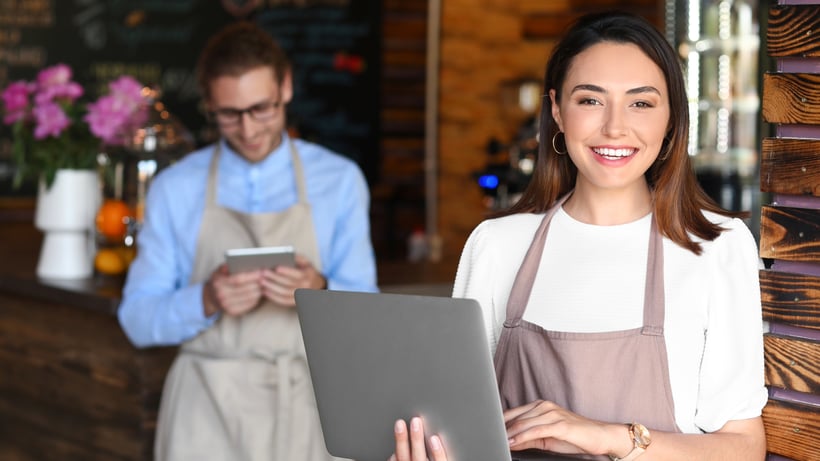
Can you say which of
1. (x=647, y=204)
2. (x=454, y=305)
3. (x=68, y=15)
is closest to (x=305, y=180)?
(x=647, y=204)

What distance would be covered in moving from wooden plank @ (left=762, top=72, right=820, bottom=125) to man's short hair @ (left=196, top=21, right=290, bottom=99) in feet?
4.29

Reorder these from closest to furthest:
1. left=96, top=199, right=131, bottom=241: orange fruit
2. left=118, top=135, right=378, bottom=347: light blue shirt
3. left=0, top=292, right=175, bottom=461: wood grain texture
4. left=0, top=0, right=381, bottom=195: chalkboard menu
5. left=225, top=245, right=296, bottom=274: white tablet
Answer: left=225, top=245, right=296, bottom=274: white tablet
left=118, top=135, right=378, bottom=347: light blue shirt
left=0, top=292, right=175, bottom=461: wood grain texture
left=96, top=199, right=131, bottom=241: orange fruit
left=0, top=0, right=381, bottom=195: chalkboard menu

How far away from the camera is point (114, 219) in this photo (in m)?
3.54

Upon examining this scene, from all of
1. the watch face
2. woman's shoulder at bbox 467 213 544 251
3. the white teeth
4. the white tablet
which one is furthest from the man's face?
the watch face

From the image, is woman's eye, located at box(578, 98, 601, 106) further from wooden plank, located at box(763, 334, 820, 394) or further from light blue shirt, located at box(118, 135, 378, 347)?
light blue shirt, located at box(118, 135, 378, 347)

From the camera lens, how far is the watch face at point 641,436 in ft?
5.37

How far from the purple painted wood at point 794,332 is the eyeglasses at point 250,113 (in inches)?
53.5

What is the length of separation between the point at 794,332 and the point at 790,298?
53 millimetres

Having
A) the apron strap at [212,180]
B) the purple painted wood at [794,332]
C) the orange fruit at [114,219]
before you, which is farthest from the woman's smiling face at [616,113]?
the orange fruit at [114,219]

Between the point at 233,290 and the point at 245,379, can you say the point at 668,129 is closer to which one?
the point at 233,290

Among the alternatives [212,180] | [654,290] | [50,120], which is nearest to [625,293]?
[654,290]

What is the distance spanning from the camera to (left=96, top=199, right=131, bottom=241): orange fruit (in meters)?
3.54

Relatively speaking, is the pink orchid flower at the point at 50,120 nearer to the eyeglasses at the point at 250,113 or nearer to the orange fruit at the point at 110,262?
the orange fruit at the point at 110,262

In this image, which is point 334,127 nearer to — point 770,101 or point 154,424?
point 154,424
